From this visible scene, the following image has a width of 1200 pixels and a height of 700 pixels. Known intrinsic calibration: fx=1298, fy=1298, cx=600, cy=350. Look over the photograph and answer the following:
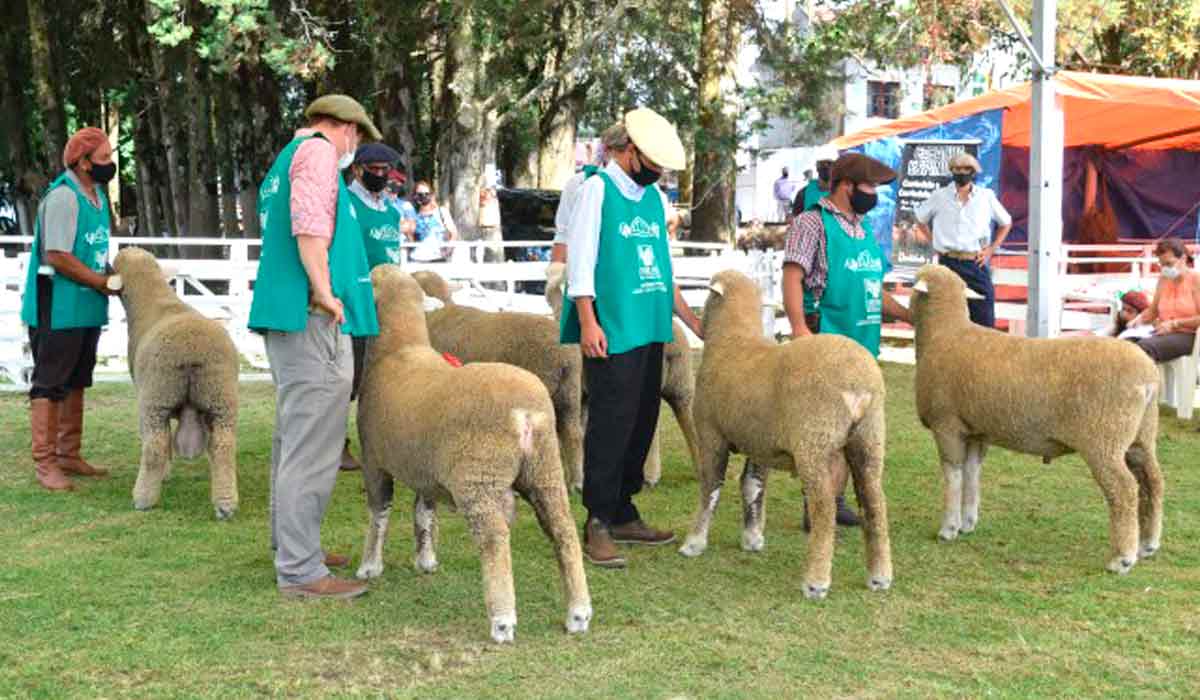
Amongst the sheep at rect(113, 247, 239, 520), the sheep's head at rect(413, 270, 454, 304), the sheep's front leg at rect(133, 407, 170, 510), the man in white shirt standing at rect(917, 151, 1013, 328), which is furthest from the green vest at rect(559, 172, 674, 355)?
the man in white shirt standing at rect(917, 151, 1013, 328)

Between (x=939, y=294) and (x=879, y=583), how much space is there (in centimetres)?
177

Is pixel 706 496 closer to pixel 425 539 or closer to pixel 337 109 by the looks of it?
pixel 425 539

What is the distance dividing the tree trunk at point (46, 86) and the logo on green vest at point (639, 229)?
16.9m

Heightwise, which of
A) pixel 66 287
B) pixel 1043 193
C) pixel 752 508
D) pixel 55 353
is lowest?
pixel 752 508

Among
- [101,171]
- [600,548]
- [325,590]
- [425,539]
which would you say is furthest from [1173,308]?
[101,171]

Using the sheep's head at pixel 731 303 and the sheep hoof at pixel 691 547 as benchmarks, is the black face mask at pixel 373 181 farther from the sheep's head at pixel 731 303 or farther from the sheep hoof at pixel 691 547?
the sheep hoof at pixel 691 547

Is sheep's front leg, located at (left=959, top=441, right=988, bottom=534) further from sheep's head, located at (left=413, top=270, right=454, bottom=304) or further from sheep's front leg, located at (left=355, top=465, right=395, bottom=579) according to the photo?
sheep's head, located at (left=413, top=270, right=454, bottom=304)

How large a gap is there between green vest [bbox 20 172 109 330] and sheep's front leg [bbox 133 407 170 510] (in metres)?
0.92

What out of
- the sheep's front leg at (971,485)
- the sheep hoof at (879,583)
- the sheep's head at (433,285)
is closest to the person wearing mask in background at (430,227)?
the sheep's head at (433,285)

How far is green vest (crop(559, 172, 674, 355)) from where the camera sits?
595 centimetres

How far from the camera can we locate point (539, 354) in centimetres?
743

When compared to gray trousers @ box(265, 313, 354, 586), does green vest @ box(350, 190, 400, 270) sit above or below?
above

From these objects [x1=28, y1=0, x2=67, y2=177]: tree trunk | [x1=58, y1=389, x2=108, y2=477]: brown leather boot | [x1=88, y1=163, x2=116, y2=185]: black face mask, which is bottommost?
[x1=58, y1=389, x2=108, y2=477]: brown leather boot

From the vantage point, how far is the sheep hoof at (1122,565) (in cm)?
591
